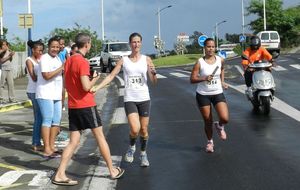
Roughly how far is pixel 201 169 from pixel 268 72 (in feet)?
17.9

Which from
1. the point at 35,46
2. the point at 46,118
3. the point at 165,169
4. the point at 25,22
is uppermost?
the point at 25,22

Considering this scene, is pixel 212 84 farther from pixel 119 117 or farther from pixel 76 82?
pixel 119 117

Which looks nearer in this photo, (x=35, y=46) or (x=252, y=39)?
(x=35, y=46)

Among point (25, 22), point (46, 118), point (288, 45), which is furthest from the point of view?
point (288, 45)

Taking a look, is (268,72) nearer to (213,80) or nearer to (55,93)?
(213,80)

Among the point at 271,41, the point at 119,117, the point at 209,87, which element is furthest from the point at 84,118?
the point at 271,41

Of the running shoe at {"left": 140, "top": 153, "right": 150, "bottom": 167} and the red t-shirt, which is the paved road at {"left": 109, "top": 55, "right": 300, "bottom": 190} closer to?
the running shoe at {"left": 140, "top": 153, "right": 150, "bottom": 167}

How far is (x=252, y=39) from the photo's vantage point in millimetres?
12711

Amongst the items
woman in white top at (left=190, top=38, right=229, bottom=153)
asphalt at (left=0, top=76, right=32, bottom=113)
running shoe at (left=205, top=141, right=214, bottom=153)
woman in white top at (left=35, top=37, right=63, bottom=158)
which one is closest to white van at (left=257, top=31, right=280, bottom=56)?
asphalt at (left=0, top=76, right=32, bottom=113)

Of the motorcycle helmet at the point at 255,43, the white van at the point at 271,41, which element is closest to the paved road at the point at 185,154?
the motorcycle helmet at the point at 255,43

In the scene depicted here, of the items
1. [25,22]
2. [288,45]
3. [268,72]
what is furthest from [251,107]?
[288,45]

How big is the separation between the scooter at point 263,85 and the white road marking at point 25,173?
6040mm

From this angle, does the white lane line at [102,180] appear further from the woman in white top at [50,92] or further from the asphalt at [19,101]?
the asphalt at [19,101]

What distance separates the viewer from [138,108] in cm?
755
